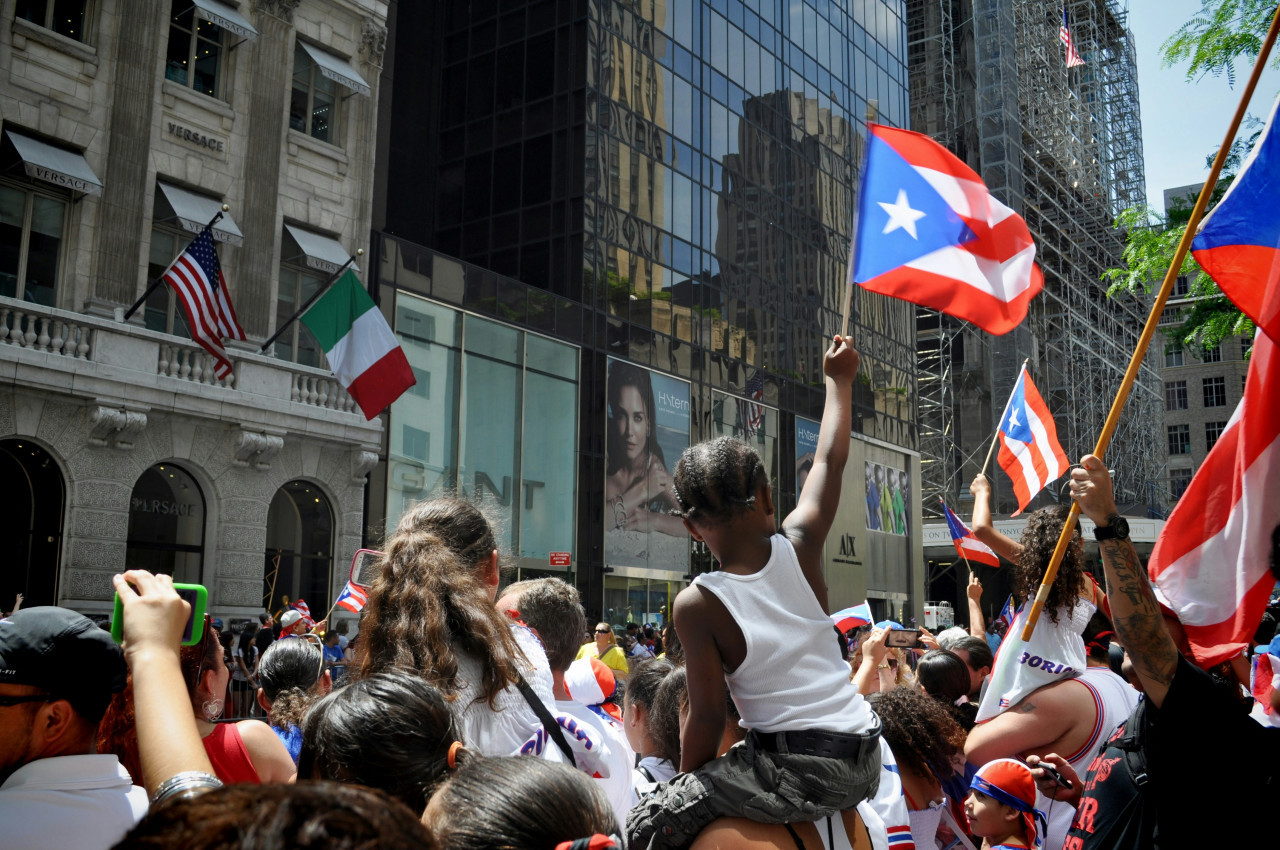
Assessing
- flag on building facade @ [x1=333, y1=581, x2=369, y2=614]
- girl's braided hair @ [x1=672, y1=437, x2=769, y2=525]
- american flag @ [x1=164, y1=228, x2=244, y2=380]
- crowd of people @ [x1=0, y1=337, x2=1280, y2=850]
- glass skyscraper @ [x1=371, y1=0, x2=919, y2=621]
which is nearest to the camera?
crowd of people @ [x1=0, y1=337, x2=1280, y2=850]

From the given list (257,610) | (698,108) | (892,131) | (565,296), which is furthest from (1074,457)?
(892,131)

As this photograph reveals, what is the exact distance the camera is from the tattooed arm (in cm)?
272

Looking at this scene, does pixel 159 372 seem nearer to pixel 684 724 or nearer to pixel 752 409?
pixel 684 724

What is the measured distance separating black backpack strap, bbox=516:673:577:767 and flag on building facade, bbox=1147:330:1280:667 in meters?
1.88

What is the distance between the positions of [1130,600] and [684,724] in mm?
1232

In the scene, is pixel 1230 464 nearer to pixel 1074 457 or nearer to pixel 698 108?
pixel 698 108

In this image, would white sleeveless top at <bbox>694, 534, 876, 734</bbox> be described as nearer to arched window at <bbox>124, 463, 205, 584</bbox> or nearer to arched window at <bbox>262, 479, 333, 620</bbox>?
arched window at <bbox>124, 463, 205, 584</bbox>

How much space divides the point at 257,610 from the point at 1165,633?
678 inches

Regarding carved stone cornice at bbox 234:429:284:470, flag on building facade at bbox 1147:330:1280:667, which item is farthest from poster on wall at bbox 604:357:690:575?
flag on building facade at bbox 1147:330:1280:667

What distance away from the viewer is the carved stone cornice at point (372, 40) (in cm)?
2142

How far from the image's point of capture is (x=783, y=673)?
9.02ft

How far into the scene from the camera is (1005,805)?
348 centimetres

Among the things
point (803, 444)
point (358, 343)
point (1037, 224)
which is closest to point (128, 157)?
point (358, 343)

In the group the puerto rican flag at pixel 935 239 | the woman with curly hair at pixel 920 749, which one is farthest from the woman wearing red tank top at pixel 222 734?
the puerto rican flag at pixel 935 239
